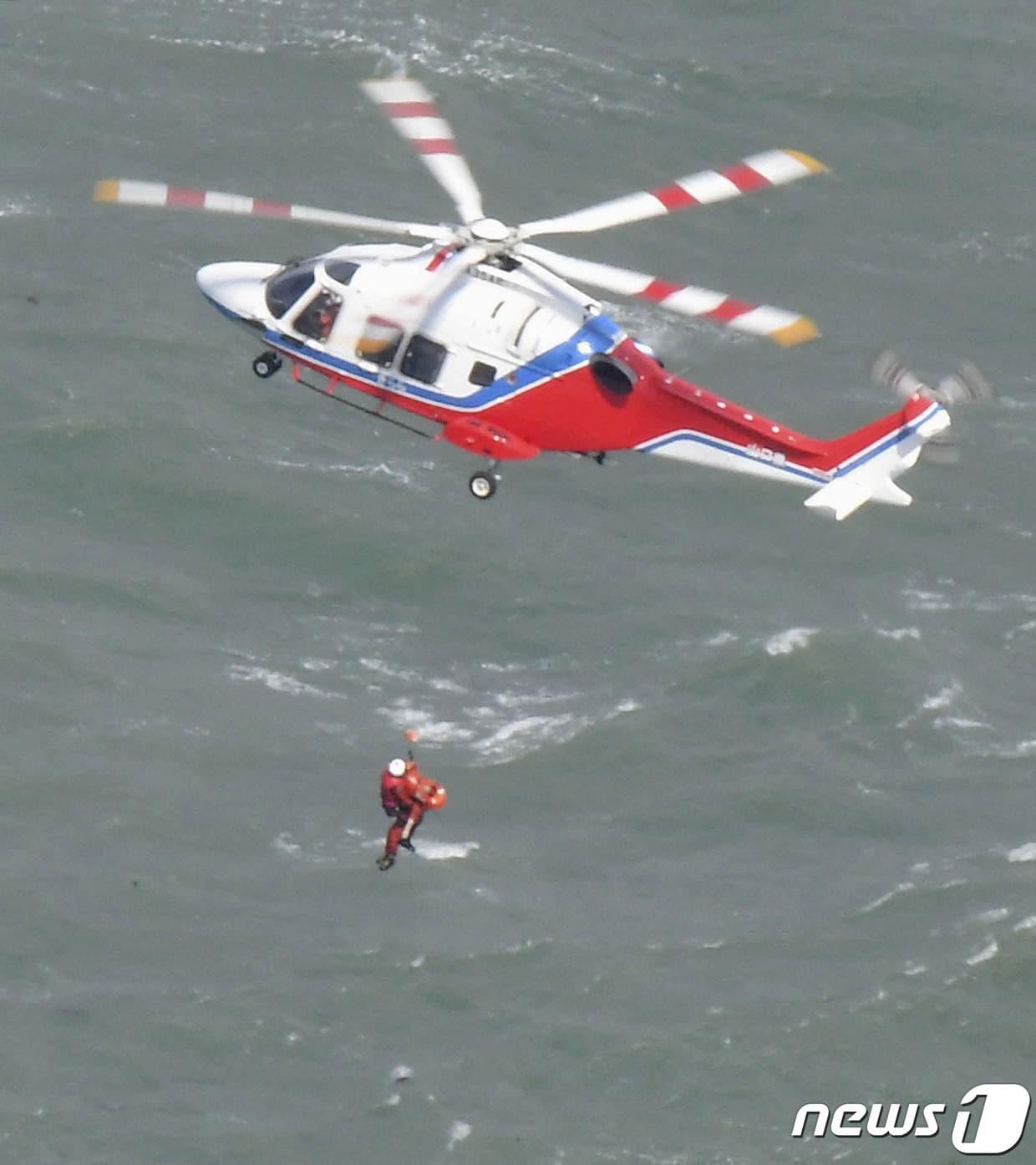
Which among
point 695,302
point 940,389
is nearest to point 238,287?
point 695,302

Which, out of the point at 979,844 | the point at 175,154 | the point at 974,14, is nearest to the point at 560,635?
the point at 979,844

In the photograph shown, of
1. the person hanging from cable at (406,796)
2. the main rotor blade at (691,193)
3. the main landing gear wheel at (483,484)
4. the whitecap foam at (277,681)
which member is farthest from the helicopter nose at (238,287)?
the whitecap foam at (277,681)

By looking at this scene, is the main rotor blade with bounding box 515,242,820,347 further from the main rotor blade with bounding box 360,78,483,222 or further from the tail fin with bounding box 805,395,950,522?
the tail fin with bounding box 805,395,950,522

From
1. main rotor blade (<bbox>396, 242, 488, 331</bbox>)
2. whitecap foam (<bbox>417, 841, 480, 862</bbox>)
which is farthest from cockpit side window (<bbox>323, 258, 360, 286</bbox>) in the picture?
whitecap foam (<bbox>417, 841, 480, 862</bbox>)

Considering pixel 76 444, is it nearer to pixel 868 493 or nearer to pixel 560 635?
pixel 560 635

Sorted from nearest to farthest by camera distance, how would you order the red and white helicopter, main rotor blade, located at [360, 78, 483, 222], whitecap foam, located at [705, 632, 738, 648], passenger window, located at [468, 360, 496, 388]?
main rotor blade, located at [360, 78, 483, 222] → the red and white helicopter → passenger window, located at [468, 360, 496, 388] → whitecap foam, located at [705, 632, 738, 648]
